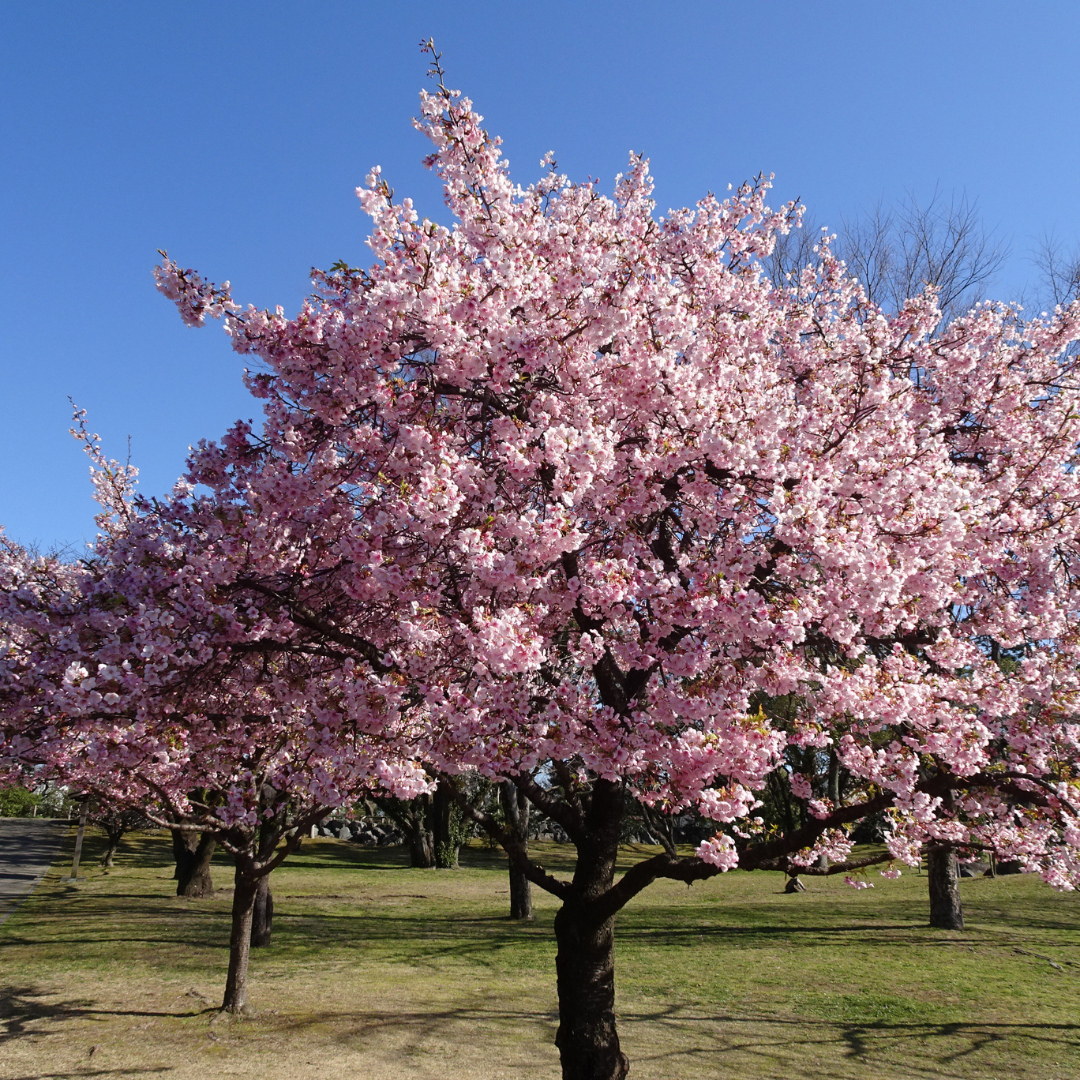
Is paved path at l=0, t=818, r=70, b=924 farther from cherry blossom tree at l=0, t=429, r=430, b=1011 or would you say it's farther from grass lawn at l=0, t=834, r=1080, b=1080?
cherry blossom tree at l=0, t=429, r=430, b=1011

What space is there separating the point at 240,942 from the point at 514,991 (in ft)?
13.5

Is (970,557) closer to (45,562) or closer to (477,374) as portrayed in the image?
(477,374)

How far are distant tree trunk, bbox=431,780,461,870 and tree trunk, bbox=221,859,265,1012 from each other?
724 inches

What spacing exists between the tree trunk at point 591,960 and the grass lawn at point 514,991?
2030 mm

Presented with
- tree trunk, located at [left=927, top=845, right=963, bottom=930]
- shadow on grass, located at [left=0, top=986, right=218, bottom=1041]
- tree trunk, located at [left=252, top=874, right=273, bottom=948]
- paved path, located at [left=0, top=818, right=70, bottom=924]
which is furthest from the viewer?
paved path, located at [left=0, top=818, right=70, bottom=924]

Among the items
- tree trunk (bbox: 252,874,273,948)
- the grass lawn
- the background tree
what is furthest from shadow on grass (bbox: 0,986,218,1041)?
the background tree

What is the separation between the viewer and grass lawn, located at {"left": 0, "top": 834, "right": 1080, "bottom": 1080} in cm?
Result: 877

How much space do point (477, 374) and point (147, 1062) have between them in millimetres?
8670

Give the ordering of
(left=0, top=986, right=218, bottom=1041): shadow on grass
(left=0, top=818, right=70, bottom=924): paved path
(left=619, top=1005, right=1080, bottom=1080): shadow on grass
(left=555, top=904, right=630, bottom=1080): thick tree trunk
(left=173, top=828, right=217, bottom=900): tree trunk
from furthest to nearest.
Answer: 1. (left=0, top=818, right=70, bottom=924): paved path
2. (left=173, top=828, right=217, bottom=900): tree trunk
3. (left=0, top=986, right=218, bottom=1041): shadow on grass
4. (left=619, top=1005, right=1080, bottom=1080): shadow on grass
5. (left=555, top=904, right=630, bottom=1080): thick tree trunk

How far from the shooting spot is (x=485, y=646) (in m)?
5.26

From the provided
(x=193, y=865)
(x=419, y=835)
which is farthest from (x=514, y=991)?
(x=419, y=835)

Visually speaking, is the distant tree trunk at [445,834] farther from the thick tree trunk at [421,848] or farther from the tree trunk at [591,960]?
the tree trunk at [591,960]

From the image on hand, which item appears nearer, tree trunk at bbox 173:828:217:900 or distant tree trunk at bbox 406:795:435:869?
tree trunk at bbox 173:828:217:900

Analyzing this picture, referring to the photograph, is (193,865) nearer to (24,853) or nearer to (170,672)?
(24,853)
